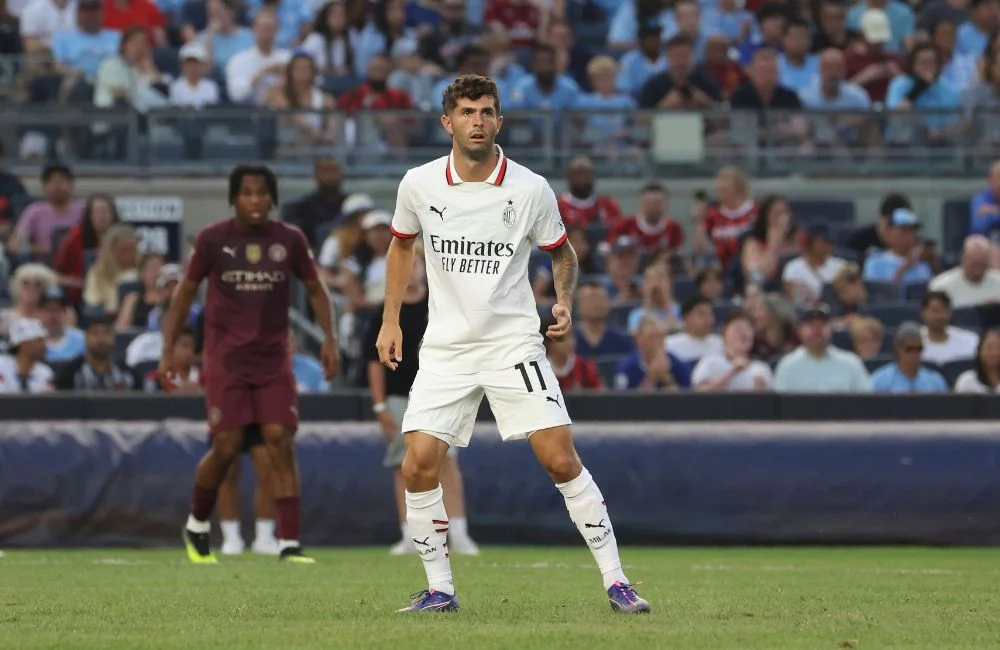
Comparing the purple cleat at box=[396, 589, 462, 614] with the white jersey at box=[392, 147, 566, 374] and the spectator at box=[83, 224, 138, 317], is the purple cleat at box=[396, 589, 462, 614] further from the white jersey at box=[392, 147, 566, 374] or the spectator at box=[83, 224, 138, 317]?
the spectator at box=[83, 224, 138, 317]

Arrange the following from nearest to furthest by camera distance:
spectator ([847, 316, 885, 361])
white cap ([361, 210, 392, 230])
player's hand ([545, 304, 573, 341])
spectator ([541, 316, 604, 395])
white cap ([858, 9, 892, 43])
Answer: player's hand ([545, 304, 573, 341]) → spectator ([541, 316, 604, 395]) → spectator ([847, 316, 885, 361]) → white cap ([361, 210, 392, 230]) → white cap ([858, 9, 892, 43])

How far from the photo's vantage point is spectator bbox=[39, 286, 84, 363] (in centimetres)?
1495

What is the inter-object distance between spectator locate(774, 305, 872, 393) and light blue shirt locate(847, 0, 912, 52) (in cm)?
855

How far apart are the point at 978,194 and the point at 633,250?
419 cm

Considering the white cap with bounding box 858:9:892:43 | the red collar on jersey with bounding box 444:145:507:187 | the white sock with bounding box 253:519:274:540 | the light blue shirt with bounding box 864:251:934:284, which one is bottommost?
the white sock with bounding box 253:519:274:540

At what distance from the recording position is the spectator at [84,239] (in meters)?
16.6

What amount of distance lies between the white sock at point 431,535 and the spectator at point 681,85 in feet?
40.6

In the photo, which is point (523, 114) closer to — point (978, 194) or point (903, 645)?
point (978, 194)

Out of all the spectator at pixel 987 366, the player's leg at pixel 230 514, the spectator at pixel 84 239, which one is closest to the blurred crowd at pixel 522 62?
the spectator at pixel 84 239

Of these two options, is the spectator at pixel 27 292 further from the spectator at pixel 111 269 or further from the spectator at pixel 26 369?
the spectator at pixel 26 369

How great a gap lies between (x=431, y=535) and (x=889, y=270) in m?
10.7

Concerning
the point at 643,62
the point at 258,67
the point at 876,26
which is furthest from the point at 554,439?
the point at 876,26

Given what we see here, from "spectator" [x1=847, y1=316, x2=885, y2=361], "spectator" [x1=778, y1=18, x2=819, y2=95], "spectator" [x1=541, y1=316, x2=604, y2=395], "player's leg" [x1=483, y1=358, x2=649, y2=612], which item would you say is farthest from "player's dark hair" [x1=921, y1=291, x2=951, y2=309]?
"player's leg" [x1=483, y1=358, x2=649, y2=612]

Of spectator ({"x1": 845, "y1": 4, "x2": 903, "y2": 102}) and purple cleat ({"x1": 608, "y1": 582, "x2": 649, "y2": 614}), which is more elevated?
spectator ({"x1": 845, "y1": 4, "x2": 903, "y2": 102})
